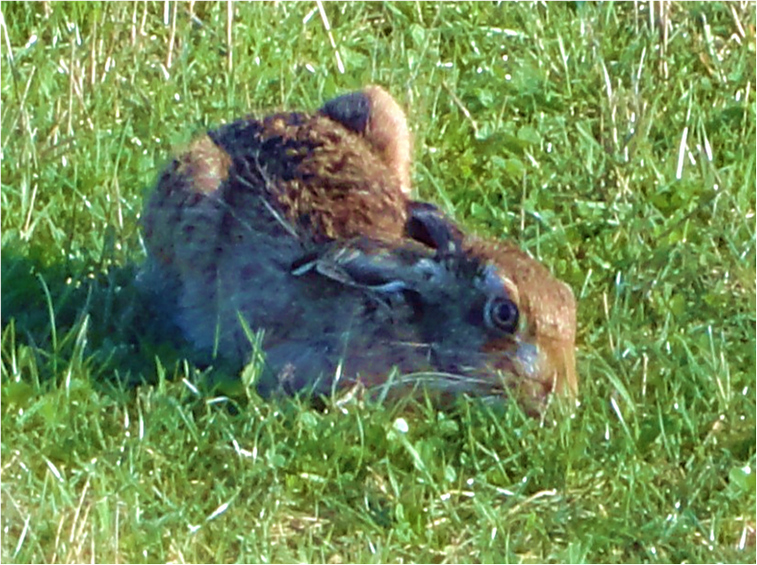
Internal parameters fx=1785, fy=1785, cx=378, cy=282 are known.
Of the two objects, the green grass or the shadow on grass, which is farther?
the shadow on grass

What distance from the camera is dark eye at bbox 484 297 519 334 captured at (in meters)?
5.12

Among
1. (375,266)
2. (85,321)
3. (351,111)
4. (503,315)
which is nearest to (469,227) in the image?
(351,111)

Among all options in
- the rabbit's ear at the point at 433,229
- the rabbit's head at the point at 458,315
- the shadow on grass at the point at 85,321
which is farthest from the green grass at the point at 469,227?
the rabbit's ear at the point at 433,229

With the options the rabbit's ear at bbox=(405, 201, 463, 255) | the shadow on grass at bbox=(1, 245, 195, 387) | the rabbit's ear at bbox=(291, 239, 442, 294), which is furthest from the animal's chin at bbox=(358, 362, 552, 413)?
the shadow on grass at bbox=(1, 245, 195, 387)

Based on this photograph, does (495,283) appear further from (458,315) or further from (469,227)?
(469,227)

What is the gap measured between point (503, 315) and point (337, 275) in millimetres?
526

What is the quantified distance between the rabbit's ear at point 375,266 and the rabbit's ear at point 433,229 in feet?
0.27

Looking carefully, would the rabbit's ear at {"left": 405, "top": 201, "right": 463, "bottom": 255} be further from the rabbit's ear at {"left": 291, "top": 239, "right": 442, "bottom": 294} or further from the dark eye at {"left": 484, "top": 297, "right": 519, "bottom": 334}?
the dark eye at {"left": 484, "top": 297, "right": 519, "bottom": 334}

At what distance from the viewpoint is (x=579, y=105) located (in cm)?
720

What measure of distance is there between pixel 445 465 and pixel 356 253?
2.55ft

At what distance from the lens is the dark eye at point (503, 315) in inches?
201

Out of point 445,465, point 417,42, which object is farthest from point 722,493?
point 417,42

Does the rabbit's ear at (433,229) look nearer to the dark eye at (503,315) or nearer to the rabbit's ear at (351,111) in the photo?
the dark eye at (503,315)

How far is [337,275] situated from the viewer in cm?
531
